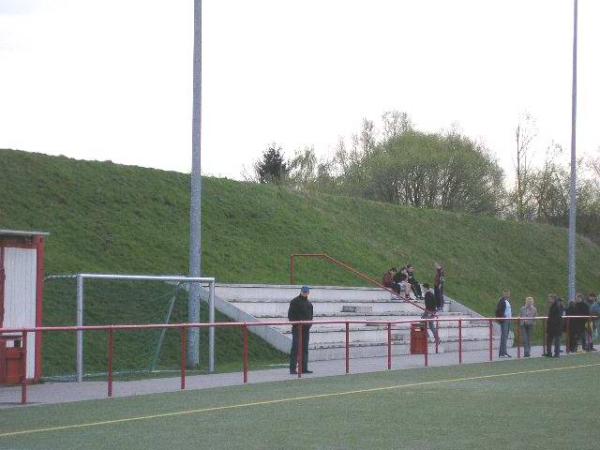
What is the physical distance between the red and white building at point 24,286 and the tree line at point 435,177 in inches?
2231

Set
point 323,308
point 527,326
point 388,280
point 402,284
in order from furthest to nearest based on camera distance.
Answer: point 402,284
point 388,280
point 323,308
point 527,326

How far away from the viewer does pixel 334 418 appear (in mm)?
15836

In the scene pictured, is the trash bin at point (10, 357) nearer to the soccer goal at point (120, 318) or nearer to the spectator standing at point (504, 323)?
the soccer goal at point (120, 318)

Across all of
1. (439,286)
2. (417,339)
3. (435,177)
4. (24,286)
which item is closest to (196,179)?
(24,286)

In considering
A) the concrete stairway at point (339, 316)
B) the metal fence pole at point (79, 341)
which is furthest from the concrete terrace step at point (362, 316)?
the metal fence pole at point (79, 341)

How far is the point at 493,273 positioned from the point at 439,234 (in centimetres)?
356

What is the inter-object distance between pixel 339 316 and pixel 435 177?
45.4 m

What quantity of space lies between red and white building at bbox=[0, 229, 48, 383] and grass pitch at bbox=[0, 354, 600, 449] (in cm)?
343

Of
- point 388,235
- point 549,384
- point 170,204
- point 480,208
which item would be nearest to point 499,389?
point 549,384

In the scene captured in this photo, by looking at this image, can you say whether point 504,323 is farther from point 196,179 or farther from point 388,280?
point 196,179

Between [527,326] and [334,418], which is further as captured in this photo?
[527,326]

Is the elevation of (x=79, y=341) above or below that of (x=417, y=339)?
above

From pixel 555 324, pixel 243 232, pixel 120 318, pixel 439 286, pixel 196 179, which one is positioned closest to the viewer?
pixel 196 179

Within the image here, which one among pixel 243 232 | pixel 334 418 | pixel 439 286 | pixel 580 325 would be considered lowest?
pixel 334 418
